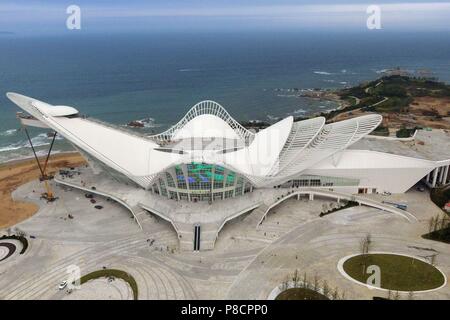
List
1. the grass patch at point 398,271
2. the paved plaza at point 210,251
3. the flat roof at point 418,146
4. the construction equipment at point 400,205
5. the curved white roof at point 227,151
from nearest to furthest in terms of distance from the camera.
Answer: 1. the grass patch at point 398,271
2. the paved plaza at point 210,251
3. the construction equipment at point 400,205
4. the curved white roof at point 227,151
5. the flat roof at point 418,146

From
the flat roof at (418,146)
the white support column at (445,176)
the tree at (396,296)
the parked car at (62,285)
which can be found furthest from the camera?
the flat roof at (418,146)

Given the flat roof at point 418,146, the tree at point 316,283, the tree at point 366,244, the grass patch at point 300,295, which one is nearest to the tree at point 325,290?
the grass patch at point 300,295

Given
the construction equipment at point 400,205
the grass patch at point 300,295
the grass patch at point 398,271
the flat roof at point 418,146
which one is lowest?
the grass patch at point 300,295

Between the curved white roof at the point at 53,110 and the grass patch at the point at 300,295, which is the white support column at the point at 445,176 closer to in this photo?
the grass patch at the point at 300,295

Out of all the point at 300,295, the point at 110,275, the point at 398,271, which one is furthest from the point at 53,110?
the point at 398,271

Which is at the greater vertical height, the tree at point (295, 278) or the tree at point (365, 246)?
the tree at point (365, 246)

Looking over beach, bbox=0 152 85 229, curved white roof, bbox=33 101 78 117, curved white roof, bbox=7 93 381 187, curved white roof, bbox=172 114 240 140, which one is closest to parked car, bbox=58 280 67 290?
curved white roof, bbox=7 93 381 187

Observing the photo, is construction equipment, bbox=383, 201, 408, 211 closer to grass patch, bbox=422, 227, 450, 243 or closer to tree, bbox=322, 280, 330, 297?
grass patch, bbox=422, 227, 450, 243

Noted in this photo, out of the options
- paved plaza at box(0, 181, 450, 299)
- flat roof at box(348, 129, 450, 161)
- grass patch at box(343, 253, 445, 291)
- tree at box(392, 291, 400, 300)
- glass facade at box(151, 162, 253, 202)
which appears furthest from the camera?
flat roof at box(348, 129, 450, 161)
